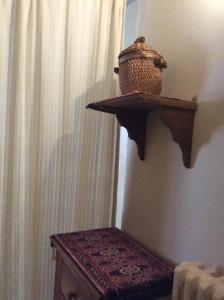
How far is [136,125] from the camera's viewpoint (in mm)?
1396

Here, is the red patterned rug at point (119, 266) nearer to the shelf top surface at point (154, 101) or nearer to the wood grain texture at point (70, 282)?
the wood grain texture at point (70, 282)

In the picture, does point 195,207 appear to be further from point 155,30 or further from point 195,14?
point 155,30

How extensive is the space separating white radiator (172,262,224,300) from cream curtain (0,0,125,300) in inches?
30.6

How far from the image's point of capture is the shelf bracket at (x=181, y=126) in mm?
1075

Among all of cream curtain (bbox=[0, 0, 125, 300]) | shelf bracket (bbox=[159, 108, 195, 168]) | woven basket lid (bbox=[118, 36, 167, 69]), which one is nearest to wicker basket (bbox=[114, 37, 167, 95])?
woven basket lid (bbox=[118, 36, 167, 69])

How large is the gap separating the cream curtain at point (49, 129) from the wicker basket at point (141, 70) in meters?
0.47

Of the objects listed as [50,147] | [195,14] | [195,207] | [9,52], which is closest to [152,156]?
[195,207]

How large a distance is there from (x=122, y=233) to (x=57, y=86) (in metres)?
0.85

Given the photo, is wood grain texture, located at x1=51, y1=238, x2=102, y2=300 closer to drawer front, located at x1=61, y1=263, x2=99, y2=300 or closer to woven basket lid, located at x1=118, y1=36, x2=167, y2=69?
drawer front, located at x1=61, y1=263, x2=99, y2=300

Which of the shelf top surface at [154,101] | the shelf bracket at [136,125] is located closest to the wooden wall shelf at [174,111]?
the shelf top surface at [154,101]

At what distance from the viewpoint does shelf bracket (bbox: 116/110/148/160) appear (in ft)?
4.51

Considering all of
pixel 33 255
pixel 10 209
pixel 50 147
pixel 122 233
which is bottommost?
pixel 33 255

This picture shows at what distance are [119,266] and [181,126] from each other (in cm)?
59

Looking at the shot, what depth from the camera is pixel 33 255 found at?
4.84 feet
